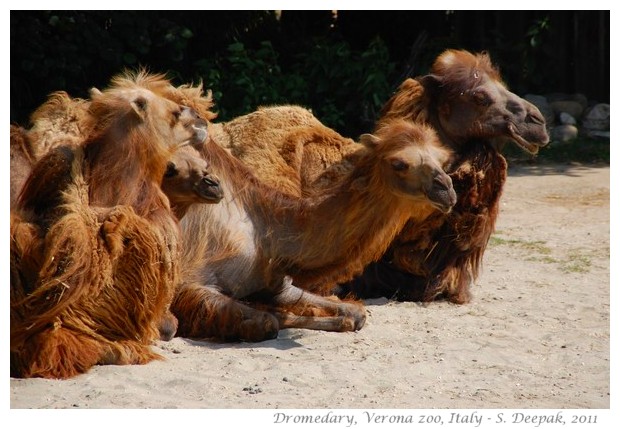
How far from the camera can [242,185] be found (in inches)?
277

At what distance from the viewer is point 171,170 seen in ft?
21.2

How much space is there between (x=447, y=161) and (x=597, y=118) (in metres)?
8.28

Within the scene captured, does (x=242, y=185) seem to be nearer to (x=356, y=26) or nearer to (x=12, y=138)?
(x=12, y=138)

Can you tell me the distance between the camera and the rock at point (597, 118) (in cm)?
1534

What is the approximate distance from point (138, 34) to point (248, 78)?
144cm

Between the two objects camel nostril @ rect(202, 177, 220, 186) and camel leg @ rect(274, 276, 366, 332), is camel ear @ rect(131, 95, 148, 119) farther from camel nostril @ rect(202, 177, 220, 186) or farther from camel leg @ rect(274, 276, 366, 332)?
camel leg @ rect(274, 276, 366, 332)

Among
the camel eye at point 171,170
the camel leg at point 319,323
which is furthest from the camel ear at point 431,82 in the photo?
the camel eye at point 171,170

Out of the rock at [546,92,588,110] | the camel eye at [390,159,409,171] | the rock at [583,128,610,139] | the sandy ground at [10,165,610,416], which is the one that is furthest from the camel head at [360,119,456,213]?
the rock at [546,92,588,110]

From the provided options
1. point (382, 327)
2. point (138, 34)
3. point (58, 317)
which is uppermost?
point (138, 34)

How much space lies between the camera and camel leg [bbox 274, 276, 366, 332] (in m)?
7.05

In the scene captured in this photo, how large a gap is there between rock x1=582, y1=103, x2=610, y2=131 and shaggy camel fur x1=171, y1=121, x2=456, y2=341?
8.86m
